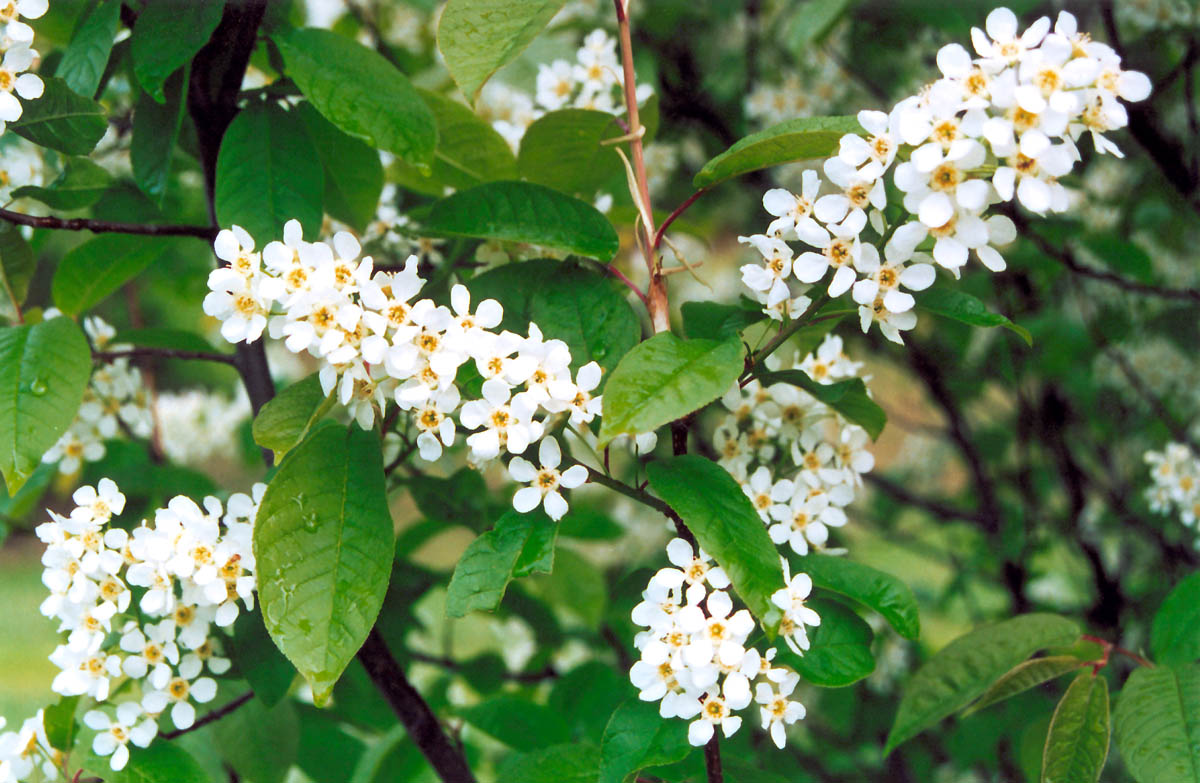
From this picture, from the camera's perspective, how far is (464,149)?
126 cm

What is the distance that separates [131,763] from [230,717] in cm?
22

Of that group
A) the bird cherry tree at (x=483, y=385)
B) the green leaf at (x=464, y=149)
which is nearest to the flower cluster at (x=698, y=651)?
the bird cherry tree at (x=483, y=385)

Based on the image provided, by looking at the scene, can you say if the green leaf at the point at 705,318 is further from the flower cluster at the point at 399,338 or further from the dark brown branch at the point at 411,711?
the dark brown branch at the point at 411,711

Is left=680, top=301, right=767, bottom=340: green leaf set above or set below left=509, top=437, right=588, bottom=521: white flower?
above

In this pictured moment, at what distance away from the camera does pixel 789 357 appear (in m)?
1.46

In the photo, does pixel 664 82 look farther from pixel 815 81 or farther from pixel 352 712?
pixel 352 712

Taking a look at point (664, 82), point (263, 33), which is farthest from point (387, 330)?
point (664, 82)

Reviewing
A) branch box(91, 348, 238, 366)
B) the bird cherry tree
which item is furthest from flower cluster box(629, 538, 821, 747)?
branch box(91, 348, 238, 366)

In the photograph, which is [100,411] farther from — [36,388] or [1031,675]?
[1031,675]

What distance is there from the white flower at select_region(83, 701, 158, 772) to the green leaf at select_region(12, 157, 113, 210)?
23.1 inches

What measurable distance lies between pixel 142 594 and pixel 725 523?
2.05 feet

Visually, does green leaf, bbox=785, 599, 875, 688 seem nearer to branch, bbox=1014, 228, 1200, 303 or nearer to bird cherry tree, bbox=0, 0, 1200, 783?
bird cherry tree, bbox=0, 0, 1200, 783

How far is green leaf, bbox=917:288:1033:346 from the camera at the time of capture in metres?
0.90

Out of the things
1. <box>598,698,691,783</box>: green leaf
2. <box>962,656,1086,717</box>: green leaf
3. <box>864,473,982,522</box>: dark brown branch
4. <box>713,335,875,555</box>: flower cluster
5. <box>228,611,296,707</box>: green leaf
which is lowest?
<box>864,473,982,522</box>: dark brown branch
